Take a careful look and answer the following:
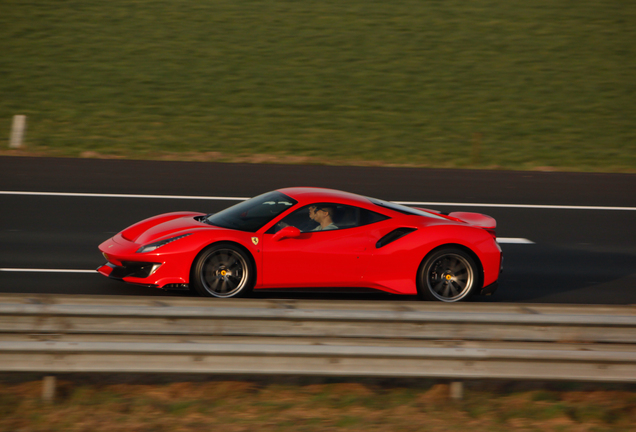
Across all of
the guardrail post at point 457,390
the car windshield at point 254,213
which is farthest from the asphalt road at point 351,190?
the guardrail post at point 457,390

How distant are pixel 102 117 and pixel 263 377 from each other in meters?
13.9

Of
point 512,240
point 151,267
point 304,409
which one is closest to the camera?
point 304,409

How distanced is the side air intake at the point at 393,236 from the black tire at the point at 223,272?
1375mm

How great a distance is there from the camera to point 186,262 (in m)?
7.22

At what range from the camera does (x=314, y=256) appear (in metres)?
7.41

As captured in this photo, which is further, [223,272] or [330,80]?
[330,80]

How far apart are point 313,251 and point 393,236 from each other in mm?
899

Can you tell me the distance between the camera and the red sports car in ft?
23.9

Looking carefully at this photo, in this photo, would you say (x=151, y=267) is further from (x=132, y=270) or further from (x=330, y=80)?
(x=330, y=80)

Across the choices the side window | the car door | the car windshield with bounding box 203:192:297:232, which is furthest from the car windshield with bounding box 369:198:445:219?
the car windshield with bounding box 203:192:297:232

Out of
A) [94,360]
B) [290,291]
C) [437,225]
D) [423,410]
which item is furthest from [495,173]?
[94,360]

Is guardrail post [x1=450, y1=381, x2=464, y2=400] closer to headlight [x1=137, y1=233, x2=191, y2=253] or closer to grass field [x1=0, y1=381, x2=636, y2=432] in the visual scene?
grass field [x1=0, y1=381, x2=636, y2=432]

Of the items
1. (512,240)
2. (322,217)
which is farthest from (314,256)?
(512,240)

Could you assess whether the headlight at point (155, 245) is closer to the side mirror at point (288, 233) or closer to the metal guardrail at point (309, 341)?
the side mirror at point (288, 233)
